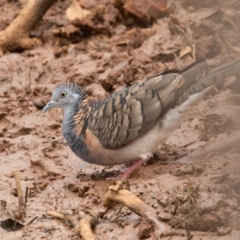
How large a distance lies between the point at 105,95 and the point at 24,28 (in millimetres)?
1594

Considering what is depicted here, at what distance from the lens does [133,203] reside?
5.43 m

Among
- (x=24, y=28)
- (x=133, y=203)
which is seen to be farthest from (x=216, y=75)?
(x=24, y=28)

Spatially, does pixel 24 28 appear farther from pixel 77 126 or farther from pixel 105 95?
pixel 77 126

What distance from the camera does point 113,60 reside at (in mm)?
8219

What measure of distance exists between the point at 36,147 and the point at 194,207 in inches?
90.4

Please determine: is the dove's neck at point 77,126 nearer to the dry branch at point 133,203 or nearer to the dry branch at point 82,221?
the dry branch at point 82,221

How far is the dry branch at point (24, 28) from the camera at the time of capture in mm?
8766

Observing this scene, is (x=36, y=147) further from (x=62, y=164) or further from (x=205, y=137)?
(x=205, y=137)

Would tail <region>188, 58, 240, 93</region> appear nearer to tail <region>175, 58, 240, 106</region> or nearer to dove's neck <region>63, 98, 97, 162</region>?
tail <region>175, 58, 240, 106</region>

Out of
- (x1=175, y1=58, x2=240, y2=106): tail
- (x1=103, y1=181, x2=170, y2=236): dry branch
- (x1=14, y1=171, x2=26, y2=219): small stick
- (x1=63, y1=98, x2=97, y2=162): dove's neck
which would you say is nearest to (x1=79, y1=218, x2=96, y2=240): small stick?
(x1=103, y1=181, x2=170, y2=236): dry branch

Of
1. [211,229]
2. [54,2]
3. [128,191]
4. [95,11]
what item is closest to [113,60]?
[95,11]

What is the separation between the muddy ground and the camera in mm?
5480

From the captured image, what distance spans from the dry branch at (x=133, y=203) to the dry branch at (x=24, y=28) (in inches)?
142

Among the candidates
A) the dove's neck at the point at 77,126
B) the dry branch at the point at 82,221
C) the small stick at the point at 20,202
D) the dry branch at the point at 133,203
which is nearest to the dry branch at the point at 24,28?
the dove's neck at the point at 77,126
